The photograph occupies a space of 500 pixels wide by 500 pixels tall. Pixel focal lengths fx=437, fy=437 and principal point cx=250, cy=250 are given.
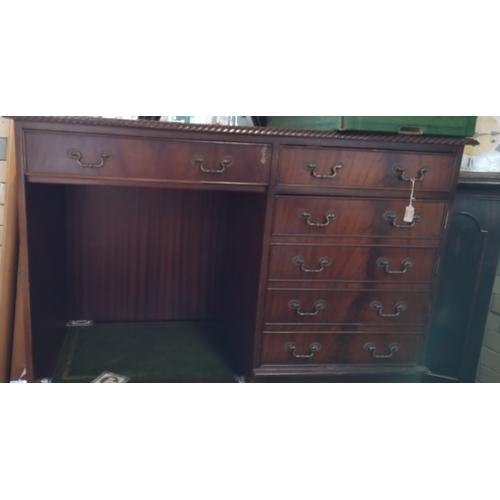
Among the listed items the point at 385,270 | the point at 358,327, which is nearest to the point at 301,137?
the point at 385,270

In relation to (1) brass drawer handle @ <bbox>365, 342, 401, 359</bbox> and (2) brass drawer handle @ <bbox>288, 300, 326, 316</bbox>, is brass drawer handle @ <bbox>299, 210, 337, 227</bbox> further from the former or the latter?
(1) brass drawer handle @ <bbox>365, 342, 401, 359</bbox>

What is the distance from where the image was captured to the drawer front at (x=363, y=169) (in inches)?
42.7

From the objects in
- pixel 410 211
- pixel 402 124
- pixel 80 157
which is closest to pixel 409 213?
pixel 410 211

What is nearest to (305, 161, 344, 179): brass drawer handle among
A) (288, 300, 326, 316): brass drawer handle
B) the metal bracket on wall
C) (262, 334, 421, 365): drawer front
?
(288, 300, 326, 316): brass drawer handle

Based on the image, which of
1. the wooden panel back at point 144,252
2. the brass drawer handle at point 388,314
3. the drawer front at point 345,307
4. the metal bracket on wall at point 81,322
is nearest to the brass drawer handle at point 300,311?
the drawer front at point 345,307

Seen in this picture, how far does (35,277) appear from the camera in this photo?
1.09 meters

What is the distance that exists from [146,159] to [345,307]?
0.65 metres

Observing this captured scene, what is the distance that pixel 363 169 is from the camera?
1106 millimetres

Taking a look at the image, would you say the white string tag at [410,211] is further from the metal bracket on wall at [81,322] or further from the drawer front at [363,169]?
the metal bracket on wall at [81,322]

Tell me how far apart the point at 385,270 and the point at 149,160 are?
0.68 m

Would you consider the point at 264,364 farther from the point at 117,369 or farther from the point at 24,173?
the point at 24,173

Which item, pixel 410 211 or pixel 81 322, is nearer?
pixel 410 211

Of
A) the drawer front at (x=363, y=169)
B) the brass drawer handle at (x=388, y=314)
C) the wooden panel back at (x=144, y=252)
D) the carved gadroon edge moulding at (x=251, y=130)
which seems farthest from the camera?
the wooden panel back at (x=144, y=252)

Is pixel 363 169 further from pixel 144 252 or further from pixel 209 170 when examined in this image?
pixel 144 252
